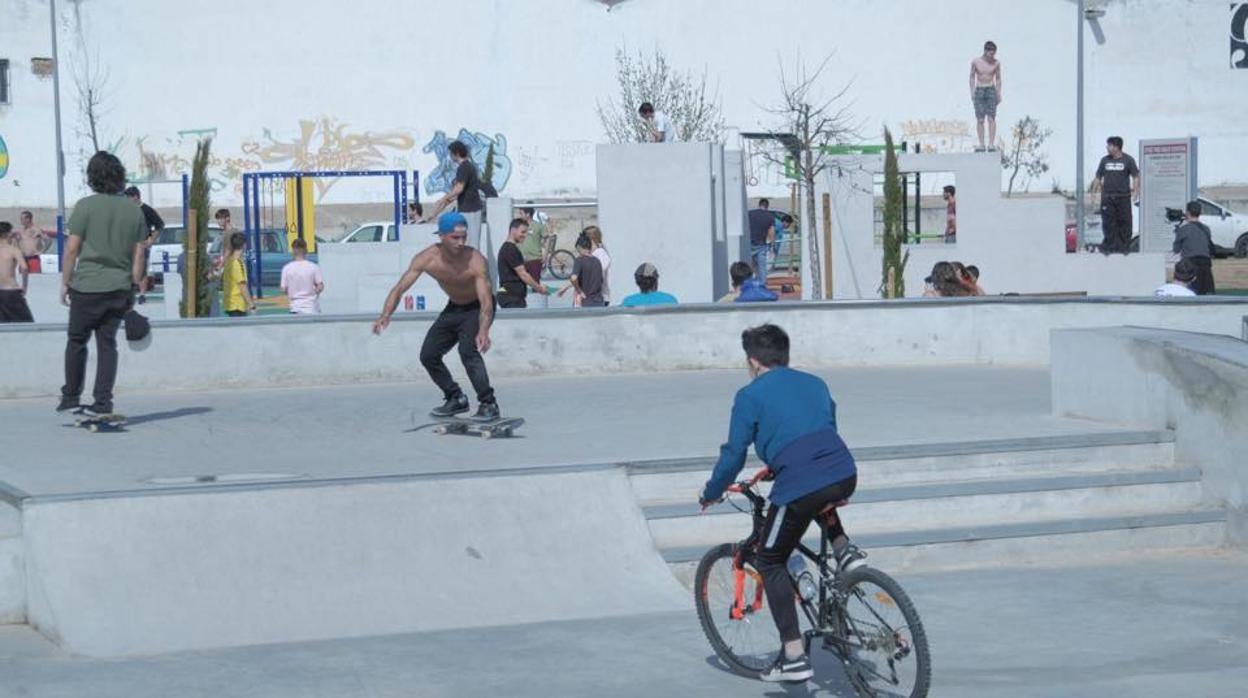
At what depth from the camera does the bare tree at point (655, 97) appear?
159 feet

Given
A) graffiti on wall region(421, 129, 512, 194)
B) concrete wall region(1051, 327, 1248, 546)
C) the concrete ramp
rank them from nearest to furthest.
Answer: the concrete ramp
concrete wall region(1051, 327, 1248, 546)
graffiti on wall region(421, 129, 512, 194)

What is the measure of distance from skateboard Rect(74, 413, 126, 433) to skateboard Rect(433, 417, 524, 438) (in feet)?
7.46

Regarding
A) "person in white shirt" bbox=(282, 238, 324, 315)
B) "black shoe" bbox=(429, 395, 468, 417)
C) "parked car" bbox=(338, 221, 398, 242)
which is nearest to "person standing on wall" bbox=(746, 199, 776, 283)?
"person in white shirt" bbox=(282, 238, 324, 315)

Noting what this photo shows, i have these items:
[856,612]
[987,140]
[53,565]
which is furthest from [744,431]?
[987,140]

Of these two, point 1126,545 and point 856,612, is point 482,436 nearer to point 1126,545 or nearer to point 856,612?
point 1126,545

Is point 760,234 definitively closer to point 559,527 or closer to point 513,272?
point 513,272

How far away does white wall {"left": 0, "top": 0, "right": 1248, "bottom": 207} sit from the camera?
178 feet

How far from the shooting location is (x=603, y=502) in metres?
10.2

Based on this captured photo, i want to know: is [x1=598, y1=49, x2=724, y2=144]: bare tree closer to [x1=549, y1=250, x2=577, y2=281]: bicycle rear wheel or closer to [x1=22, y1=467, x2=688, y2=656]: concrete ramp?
[x1=549, y1=250, x2=577, y2=281]: bicycle rear wheel

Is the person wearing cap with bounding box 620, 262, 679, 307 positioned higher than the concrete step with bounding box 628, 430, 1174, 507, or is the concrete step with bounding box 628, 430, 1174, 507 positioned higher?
the person wearing cap with bounding box 620, 262, 679, 307

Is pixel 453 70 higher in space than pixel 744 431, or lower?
higher

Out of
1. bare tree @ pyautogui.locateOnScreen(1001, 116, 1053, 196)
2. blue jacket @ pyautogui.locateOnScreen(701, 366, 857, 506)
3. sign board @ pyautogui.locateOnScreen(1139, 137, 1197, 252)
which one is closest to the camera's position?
blue jacket @ pyautogui.locateOnScreen(701, 366, 857, 506)

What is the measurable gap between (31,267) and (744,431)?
25.1m

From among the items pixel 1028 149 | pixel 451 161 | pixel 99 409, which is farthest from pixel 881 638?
pixel 1028 149
